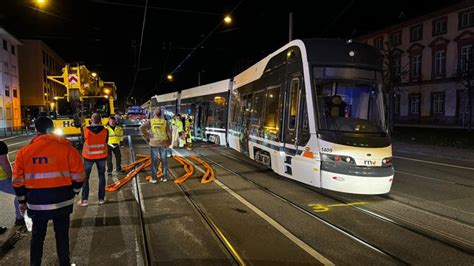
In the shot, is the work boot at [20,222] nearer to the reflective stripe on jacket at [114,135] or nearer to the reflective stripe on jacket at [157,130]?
the reflective stripe on jacket at [157,130]

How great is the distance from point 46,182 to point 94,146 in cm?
363

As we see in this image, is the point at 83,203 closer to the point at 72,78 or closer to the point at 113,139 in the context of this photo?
→ the point at 113,139

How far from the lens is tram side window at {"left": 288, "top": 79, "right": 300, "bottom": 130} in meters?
8.22

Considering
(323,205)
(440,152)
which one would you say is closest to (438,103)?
(440,152)

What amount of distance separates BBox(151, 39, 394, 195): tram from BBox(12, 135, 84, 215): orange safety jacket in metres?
4.90

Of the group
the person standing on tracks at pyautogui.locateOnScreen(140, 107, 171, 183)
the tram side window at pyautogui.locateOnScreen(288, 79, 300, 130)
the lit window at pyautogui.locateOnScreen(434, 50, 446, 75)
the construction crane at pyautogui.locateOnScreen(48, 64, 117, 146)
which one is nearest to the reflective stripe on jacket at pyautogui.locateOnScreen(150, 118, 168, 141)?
the person standing on tracks at pyautogui.locateOnScreen(140, 107, 171, 183)

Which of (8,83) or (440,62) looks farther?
(8,83)

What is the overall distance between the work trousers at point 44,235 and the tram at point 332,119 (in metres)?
4.88

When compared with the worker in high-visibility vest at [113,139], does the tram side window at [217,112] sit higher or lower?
higher

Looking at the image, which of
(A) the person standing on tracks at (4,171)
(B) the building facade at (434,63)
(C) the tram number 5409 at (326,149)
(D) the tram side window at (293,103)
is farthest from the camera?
(B) the building facade at (434,63)

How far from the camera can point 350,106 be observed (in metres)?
7.69

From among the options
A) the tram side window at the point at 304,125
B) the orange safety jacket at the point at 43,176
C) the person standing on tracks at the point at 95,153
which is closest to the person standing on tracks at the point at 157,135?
the person standing on tracks at the point at 95,153

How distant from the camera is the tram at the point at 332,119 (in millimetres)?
7102

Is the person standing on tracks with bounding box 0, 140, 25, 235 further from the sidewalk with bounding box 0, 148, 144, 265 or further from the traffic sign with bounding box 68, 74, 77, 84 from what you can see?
the traffic sign with bounding box 68, 74, 77, 84
